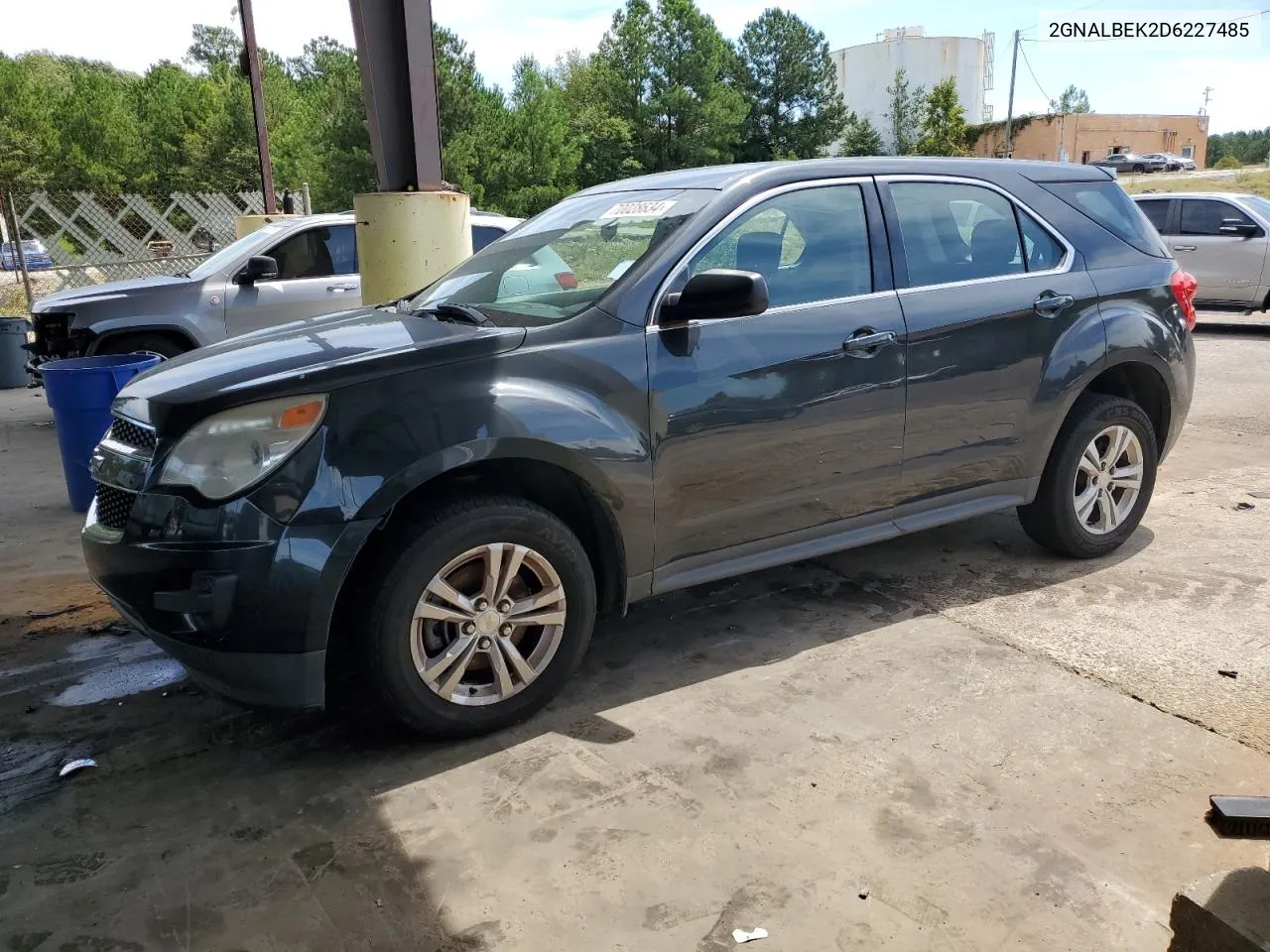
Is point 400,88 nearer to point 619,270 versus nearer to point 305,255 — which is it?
point 305,255

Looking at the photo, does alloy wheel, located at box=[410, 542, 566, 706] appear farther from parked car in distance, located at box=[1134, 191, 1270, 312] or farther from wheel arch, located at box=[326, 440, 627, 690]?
parked car in distance, located at box=[1134, 191, 1270, 312]

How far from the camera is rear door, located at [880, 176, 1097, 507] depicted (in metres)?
4.03

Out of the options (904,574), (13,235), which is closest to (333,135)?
(13,235)

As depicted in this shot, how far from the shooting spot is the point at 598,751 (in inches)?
126

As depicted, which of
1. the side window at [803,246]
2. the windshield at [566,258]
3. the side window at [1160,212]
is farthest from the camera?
the side window at [1160,212]

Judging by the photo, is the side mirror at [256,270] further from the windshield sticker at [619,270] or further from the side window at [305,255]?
the windshield sticker at [619,270]

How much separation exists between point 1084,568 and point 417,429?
11.0 ft

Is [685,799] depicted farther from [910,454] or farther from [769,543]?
[910,454]

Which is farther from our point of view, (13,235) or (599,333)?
(13,235)

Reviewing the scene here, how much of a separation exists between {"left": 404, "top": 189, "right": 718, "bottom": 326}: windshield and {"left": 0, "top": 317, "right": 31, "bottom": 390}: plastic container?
9152mm

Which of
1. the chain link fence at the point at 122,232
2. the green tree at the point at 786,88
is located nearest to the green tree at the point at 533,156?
the chain link fence at the point at 122,232

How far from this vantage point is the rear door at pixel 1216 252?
492 inches

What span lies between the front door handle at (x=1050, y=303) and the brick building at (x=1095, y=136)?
71.8 m

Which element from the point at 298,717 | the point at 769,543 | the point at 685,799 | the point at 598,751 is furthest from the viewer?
the point at 769,543
